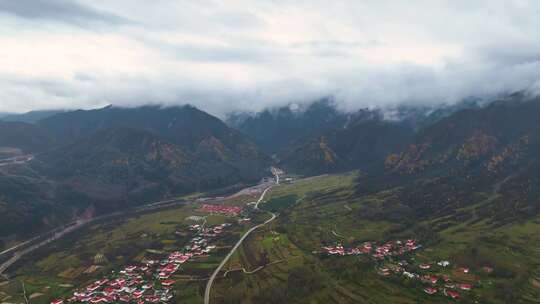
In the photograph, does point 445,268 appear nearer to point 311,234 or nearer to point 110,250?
point 311,234

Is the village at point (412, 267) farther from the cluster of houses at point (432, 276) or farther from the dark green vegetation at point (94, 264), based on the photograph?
the dark green vegetation at point (94, 264)

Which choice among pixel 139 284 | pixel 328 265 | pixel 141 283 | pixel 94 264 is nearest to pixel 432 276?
pixel 328 265

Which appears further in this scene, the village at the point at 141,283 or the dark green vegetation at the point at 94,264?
the dark green vegetation at the point at 94,264

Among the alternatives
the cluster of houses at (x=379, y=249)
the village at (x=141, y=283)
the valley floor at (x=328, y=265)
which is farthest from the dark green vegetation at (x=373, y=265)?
the village at (x=141, y=283)

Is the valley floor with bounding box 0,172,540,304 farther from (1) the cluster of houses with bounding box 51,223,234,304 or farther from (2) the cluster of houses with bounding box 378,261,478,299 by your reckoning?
(1) the cluster of houses with bounding box 51,223,234,304

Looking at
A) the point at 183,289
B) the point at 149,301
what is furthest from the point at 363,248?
the point at 149,301
